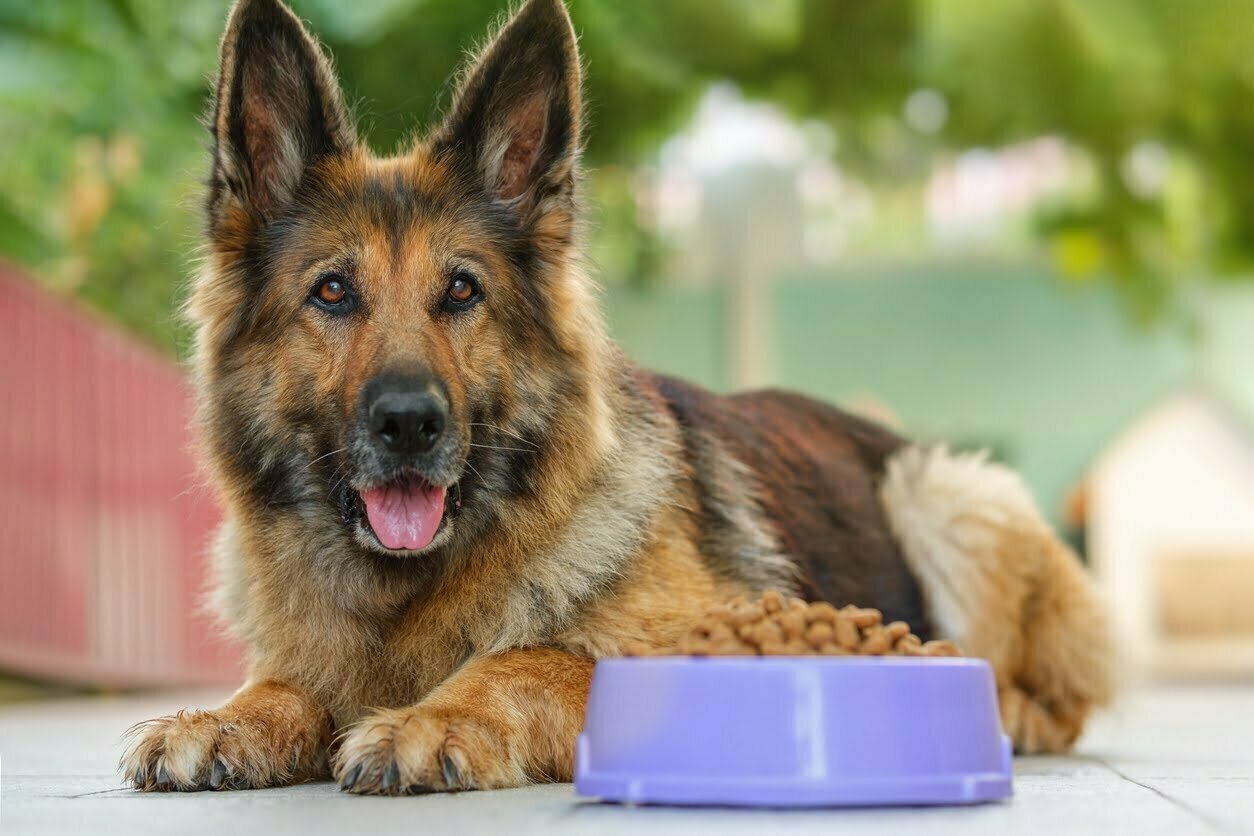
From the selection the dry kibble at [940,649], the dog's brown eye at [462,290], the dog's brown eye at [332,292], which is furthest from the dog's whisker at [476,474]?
the dry kibble at [940,649]

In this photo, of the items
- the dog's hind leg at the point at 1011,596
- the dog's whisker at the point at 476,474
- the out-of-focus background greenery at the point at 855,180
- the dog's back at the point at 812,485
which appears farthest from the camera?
the out-of-focus background greenery at the point at 855,180

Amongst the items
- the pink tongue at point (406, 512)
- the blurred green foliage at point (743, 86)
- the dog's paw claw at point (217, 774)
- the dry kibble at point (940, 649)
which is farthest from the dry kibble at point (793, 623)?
the blurred green foliage at point (743, 86)

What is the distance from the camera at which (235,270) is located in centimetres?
355

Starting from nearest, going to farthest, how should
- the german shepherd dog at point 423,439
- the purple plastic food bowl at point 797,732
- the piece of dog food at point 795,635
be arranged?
the purple plastic food bowl at point 797,732, the piece of dog food at point 795,635, the german shepherd dog at point 423,439

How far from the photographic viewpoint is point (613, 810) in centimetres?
257

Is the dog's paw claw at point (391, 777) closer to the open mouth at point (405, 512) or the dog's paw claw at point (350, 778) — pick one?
the dog's paw claw at point (350, 778)

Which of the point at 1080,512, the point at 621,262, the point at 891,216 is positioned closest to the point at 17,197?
the point at 621,262

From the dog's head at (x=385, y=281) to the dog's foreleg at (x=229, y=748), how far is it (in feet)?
1.42

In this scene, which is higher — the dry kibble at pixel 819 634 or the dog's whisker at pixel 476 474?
the dog's whisker at pixel 476 474

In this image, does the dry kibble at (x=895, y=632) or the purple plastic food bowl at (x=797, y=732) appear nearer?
the purple plastic food bowl at (x=797, y=732)

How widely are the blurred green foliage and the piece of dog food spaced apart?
12.5 feet

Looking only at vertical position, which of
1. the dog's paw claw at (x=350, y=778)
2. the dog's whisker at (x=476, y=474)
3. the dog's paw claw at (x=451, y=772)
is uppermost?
the dog's whisker at (x=476, y=474)

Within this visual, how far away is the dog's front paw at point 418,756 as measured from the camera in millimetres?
2760

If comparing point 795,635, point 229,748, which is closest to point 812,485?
Result: point 795,635
